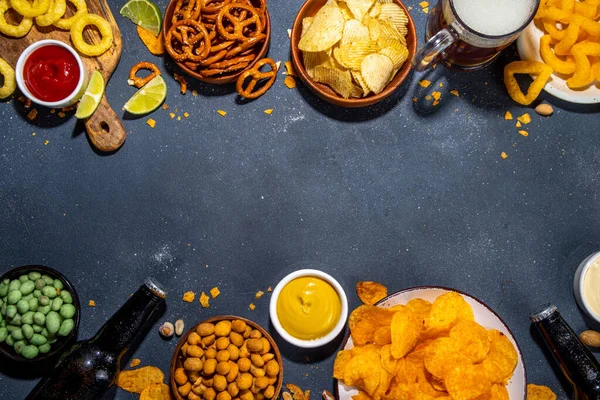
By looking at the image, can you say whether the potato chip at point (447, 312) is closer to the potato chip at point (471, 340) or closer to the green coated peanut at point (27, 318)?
the potato chip at point (471, 340)

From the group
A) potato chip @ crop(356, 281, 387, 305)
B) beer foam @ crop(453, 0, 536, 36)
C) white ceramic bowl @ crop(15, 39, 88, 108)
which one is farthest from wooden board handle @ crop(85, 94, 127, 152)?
beer foam @ crop(453, 0, 536, 36)

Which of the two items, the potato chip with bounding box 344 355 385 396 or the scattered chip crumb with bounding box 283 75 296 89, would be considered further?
the scattered chip crumb with bounding box 283 75 296 89

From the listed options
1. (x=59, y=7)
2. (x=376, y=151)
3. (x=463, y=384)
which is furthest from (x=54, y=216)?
(x=463, y=384)

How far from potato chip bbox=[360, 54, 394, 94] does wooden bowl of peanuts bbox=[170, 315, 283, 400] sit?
914mm

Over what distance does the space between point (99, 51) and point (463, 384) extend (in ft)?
5.51

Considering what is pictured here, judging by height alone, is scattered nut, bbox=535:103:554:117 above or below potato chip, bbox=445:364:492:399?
above

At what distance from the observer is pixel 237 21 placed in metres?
2.12

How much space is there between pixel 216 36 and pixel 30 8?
65 cm

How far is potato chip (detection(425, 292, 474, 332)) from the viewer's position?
1.97 meters

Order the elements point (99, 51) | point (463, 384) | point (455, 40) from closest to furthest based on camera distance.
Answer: point (463, 384)
point (455, 40)
point (99, 51)

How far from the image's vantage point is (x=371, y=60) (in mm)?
2023

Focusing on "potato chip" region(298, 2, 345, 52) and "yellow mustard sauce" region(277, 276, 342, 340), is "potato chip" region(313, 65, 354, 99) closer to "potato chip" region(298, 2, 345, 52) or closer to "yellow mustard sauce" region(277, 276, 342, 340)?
"potato chip" region(298, 2, 345, 52)

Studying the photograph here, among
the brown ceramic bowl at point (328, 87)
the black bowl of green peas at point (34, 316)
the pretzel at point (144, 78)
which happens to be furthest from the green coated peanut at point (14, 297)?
the brown ceramic bowl at point (328, 87)

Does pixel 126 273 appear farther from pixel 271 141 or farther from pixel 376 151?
pixel 376 151
